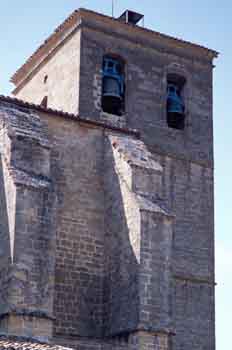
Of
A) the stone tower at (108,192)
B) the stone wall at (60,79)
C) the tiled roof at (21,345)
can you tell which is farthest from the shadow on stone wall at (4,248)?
the stone wall at (60,79)

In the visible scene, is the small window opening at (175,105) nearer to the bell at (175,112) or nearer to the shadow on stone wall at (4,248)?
the bell at (175,112)

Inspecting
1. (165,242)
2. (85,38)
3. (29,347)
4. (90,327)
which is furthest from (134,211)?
(85,38)

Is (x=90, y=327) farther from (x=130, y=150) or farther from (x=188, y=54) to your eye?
(x=188, y=54)

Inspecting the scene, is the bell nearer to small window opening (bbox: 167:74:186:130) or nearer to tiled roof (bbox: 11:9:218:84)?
small window opening (bbox: 167:74:186:130)

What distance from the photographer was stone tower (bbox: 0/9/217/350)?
17156mm

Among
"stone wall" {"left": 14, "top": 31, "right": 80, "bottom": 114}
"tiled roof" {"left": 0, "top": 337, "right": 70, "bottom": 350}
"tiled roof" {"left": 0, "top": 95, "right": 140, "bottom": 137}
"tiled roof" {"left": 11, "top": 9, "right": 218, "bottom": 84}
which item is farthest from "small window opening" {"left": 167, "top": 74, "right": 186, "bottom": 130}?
"tiled roof" {"left": 0, "top": 337, "right": 70, "bottom": 350}

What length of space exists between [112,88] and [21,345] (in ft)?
35.6

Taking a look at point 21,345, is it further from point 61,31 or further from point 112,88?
point 61,31

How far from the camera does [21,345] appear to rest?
1442 cm

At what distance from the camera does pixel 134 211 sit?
60.6 feet

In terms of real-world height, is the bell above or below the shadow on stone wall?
above

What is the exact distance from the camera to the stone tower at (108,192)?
1716cm

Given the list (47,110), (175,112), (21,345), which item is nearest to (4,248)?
(21,345)

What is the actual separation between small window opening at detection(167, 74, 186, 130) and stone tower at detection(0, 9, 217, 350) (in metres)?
0.04
